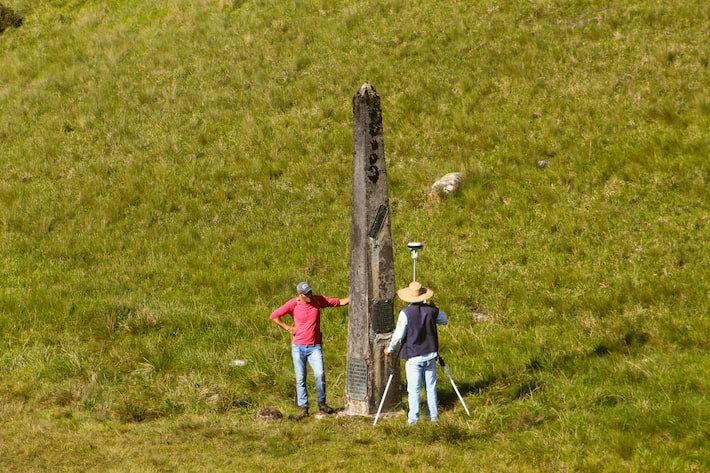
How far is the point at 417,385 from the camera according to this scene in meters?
10.8

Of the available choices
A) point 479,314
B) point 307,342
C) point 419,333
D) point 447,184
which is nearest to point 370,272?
point 419,333

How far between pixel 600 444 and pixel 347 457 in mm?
2836

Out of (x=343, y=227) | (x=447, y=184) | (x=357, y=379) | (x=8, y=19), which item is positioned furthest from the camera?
(x=8, y=19)

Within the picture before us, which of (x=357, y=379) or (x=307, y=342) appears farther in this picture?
(x=307, y=342)

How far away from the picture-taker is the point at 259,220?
20.2 m

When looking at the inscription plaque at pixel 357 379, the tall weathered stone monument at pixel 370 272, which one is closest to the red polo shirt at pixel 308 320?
the tall weathered stone monument at pixel 370 272

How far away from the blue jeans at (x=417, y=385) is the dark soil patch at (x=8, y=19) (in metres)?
33.3

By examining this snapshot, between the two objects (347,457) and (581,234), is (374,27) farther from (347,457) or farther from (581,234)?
(347,457)

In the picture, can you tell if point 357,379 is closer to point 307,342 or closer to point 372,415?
point 372,415

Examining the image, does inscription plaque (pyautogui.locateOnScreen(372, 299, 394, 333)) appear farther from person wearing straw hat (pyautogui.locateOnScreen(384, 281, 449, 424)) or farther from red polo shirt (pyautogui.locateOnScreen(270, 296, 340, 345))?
red polo shirt (pyautogui.locateOnScreen(270, 296, 340, 345))

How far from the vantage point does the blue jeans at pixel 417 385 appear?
1071cm

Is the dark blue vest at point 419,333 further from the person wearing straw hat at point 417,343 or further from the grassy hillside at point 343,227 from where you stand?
the grassy hillside at point 343,227

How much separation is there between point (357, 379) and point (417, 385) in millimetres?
1096

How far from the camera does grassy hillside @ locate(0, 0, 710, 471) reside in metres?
10.4
